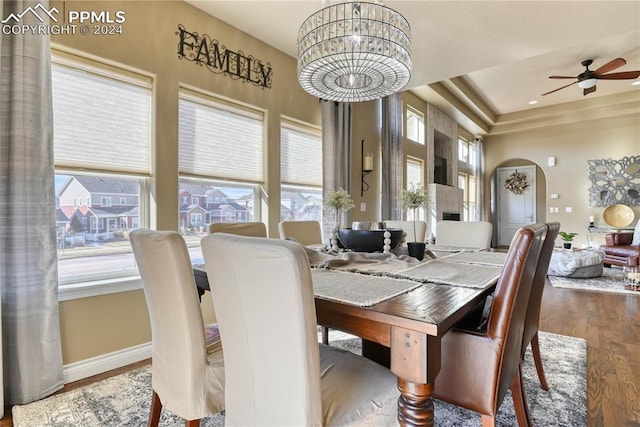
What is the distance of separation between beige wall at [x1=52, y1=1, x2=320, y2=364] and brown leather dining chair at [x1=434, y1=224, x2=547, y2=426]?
208 centimetres

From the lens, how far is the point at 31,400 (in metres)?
1.81

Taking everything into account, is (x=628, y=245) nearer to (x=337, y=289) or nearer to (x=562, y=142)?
(x=562, y=142)

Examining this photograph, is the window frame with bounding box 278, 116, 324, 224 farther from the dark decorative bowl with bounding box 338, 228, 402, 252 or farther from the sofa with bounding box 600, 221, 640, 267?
the sofa with bounding box 600, 221, 640, 267

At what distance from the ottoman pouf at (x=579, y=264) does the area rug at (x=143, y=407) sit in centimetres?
313

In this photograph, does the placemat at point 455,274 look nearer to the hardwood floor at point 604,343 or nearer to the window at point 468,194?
the hardwood floor at point 604,343

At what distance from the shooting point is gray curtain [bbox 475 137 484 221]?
8500mm

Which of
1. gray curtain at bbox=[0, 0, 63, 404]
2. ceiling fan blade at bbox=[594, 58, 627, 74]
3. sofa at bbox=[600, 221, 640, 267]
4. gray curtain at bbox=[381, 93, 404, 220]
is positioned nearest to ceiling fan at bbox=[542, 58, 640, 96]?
ceiling fan blade at bbox=[594, 58, 627, 74]

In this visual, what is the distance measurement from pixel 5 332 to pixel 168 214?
1116mm

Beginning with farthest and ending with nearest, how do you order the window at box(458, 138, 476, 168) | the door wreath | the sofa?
the door wreath < the window at box(458, 138, 476, 168) < the sofa

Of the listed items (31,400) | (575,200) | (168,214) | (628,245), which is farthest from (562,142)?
(31,400)

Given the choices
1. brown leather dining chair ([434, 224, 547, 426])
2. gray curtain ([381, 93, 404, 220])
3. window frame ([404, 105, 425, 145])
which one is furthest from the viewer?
window frame ([404, 105, 425, 145])

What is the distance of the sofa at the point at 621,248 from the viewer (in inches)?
194

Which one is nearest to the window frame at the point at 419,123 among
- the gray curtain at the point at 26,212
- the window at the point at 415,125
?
the window at the point at 415,125

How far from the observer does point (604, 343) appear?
2598 millimetres
